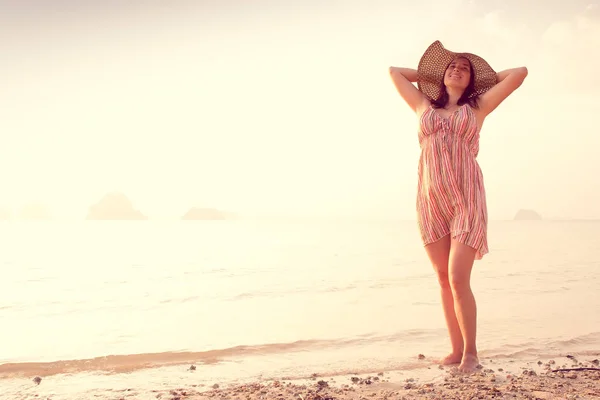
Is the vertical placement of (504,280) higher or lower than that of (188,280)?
lower

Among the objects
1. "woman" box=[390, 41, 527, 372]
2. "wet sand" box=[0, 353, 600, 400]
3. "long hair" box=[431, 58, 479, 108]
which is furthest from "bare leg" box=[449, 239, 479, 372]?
"long hair" box=[431, 58, 479, 108]

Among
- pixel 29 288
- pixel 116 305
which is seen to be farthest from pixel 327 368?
pixel 29 288

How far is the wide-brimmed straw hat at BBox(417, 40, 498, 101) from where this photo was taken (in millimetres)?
4508

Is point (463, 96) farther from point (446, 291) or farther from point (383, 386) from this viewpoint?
point (383, 386)

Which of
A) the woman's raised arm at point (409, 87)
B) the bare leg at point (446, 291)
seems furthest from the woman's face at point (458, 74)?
the bare leg at point (446, 291)

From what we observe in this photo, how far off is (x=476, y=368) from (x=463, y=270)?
86cm

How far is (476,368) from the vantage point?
4312mm

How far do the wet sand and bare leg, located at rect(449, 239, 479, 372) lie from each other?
0.14m

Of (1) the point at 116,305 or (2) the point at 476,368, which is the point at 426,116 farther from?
(1) the point at 116,305

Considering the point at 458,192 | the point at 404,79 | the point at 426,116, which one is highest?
the point at 404,79

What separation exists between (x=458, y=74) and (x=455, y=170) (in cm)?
87

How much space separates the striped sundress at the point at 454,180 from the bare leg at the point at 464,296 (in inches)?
3.6

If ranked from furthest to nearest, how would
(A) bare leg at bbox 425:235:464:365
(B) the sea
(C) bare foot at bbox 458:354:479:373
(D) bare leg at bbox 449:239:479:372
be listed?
(B) the sea
(A) bare leg at bbox 425:235:464:365
(C) bare foot at bbox 458:354:479:373
(D) bare leg at bbox 449:239:479:372

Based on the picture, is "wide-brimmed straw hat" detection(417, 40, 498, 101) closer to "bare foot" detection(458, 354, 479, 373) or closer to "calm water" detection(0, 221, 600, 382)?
"bare foot" detection(458, 354, 479, 373)
